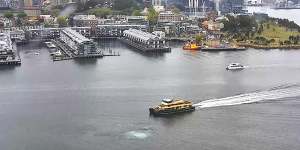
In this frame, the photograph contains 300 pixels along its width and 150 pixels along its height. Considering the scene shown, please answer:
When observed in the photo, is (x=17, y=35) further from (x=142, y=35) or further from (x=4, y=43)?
(x=142, y=35)

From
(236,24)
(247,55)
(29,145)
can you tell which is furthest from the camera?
(236,24)

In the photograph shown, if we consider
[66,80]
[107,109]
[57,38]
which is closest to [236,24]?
[57,38]

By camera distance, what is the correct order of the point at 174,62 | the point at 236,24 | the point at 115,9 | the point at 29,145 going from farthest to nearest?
the point at 115,9 → the point at 236,24 → the point at 174,62 → the point at 29,145

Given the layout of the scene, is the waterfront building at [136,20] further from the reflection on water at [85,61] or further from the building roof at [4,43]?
the reflection on water at [85,61]

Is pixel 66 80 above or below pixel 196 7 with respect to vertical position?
below

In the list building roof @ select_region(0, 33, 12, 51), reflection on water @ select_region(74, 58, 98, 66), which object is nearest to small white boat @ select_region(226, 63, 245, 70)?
reflection on water @ select_region(74, 58, 98, 66)

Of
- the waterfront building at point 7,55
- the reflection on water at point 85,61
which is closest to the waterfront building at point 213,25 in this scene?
the reflection on water at point 85,61

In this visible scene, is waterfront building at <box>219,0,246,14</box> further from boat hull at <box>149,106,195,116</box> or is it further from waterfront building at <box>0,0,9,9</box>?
boat hull at <box>149,106,195,116</box>

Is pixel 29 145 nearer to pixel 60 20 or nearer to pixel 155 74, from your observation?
pixel 155 74
